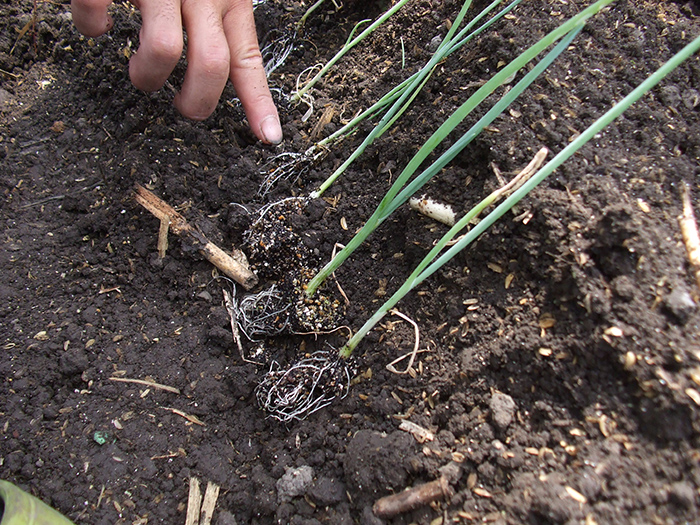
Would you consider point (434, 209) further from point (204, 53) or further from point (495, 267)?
point (204, 53)

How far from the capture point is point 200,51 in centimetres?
112

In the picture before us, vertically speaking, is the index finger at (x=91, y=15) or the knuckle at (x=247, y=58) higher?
the index finger at (x=91, y=15)

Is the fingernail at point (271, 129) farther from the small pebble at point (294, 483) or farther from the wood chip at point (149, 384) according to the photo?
the small pebble at point (294, 483)

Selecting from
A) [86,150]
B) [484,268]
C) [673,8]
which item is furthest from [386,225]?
[673,8]

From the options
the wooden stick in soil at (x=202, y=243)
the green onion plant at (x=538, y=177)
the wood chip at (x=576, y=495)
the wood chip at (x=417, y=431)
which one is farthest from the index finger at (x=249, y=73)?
the wood chip at (x=576, y=495)

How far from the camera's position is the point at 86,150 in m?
1.36

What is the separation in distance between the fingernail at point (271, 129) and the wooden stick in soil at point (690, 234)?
1.03m

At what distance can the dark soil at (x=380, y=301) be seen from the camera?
774 millimetres

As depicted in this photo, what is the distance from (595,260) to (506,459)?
0.42 metres

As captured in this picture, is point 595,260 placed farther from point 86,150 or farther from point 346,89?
point 86,150

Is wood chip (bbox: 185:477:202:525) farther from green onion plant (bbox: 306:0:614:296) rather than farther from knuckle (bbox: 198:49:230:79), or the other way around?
knuckle (bbox: 198:49:230:79)

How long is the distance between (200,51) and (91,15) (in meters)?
0.28

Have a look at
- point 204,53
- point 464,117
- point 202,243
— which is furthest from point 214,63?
point 464,117

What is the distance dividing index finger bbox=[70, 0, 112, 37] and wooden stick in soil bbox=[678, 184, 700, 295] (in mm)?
1415
